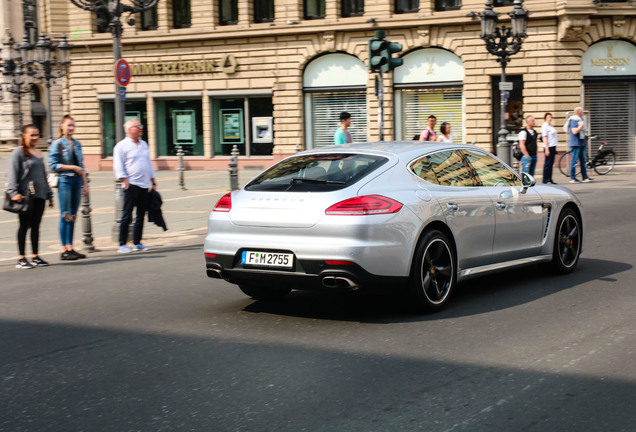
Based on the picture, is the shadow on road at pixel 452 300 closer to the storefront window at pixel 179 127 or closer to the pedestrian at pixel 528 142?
the pedestrian at pixel 528 142

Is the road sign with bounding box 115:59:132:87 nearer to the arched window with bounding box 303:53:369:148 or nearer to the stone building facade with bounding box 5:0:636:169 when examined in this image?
the stone building facade with bounding box 5:0:636:169

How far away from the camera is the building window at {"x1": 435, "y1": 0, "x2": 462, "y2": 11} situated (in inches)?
1218

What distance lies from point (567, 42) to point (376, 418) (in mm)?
26925

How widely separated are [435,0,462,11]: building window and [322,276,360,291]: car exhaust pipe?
26092 mm

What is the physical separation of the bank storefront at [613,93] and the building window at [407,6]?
6.33 meters

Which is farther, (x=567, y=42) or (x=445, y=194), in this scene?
(x=567, y=42)

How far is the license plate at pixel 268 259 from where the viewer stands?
21.5ft

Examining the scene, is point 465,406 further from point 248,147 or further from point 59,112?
point 59,112

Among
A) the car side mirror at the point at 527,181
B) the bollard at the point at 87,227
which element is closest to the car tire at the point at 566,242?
the car side mirror at the point at 527,181

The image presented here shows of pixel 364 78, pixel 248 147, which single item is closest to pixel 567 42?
pixel 364 78

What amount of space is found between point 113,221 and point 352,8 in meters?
19.2

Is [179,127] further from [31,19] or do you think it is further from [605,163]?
[31,19]

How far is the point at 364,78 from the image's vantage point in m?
32.2

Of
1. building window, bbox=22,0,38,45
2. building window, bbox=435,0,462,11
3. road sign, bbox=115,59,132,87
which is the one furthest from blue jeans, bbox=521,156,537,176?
building window, bbox=22,0,38,45
